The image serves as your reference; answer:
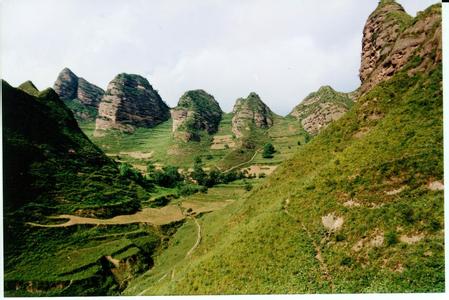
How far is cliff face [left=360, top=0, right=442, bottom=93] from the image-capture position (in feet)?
94.7

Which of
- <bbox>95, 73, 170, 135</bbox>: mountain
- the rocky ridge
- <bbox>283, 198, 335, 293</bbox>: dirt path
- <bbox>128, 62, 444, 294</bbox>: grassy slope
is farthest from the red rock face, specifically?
<bbox>283, 198, 335, 293</bbox>: dirt path

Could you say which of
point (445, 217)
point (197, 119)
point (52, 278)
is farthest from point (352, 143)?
point (197, 119)

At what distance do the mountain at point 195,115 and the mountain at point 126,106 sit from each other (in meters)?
16.6

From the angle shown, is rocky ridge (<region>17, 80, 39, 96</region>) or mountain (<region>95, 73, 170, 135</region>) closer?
rocky ridge (<region>17, 80, 39, 96</region>)

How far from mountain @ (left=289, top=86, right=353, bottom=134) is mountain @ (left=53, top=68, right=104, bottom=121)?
360 feet

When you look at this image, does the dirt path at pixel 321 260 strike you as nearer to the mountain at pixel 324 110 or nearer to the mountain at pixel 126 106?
the mountain at pixel 324 110

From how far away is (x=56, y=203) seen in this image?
149 feet

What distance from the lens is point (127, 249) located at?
134 ft

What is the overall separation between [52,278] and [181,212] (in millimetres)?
26469

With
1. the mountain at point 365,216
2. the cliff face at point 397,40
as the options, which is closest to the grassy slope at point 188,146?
the cliff face at point 397,40

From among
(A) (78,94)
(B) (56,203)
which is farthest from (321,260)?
(A) (78,94)

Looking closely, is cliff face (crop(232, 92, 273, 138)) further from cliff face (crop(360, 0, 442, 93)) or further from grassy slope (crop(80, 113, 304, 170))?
cliff face (crop(360, 0, 442, 93))

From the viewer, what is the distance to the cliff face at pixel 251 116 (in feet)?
484

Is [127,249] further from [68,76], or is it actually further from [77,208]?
[68,76]
